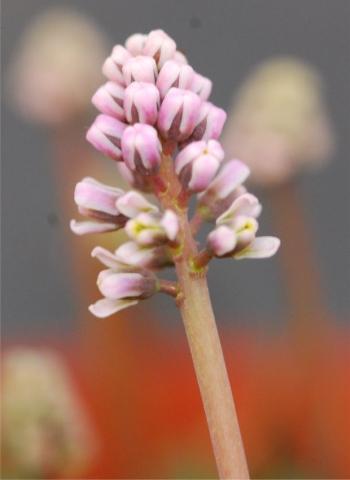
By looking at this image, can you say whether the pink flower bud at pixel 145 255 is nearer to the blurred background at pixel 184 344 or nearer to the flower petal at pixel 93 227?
the flower petal at pixel 93 227

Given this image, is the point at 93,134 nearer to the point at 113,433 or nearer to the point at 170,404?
the point at 113,433

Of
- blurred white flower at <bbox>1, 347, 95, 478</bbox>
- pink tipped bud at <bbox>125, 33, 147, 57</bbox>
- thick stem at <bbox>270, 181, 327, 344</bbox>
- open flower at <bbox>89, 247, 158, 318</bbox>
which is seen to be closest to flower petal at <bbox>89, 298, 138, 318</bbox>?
open flower at <bbox>89, 247, 158, 318</bbox>

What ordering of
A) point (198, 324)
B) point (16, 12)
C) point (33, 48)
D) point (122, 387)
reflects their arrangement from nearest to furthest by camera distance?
point (198, 324)
point (122, 387)
point (33, 48)
point (16, 12)

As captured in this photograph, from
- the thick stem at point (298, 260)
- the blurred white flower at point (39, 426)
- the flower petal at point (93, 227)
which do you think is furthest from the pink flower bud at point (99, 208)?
the thick stem at point (298, 260)

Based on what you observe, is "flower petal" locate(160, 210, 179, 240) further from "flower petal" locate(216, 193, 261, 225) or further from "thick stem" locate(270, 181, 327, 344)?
"thick stem" locate(270, 181, 327, 344)

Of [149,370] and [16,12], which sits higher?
[16,12]

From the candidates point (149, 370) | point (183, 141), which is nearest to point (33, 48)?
→ point (149, 370)

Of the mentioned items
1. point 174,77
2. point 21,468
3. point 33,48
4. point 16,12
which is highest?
point 16,12
